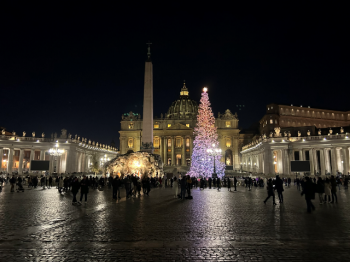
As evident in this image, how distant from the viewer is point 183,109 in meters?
104

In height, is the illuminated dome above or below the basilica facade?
above

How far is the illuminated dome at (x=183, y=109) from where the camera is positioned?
330 feet

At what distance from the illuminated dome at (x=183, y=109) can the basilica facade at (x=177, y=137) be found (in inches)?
104

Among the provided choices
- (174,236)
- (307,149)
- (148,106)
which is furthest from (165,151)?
(174,236)

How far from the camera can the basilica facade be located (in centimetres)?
8956

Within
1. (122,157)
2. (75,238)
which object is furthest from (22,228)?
(122,157)

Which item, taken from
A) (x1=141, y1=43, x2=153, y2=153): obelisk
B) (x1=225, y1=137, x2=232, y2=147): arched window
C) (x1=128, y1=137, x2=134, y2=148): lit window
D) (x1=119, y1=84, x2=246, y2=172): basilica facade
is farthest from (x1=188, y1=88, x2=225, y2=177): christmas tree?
(x1=128, y1=137, x2=134, y2=148): lit window

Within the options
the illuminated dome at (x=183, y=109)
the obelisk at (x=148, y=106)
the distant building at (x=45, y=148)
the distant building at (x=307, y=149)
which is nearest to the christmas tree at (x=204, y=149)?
the obelisk at (x=148, y=106)

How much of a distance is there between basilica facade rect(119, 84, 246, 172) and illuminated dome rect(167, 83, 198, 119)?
2653mm

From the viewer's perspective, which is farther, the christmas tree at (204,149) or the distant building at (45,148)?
the distant building at (45,148)

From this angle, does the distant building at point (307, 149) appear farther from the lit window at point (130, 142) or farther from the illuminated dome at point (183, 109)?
the lit window at point (130, 142)

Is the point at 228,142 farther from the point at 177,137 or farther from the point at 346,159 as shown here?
the point at 346,159

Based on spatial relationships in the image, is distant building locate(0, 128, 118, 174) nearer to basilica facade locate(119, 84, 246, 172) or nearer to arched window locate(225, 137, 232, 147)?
basilica facade locate(119, 84, 246, 172)

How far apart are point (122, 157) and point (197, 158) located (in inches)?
405
